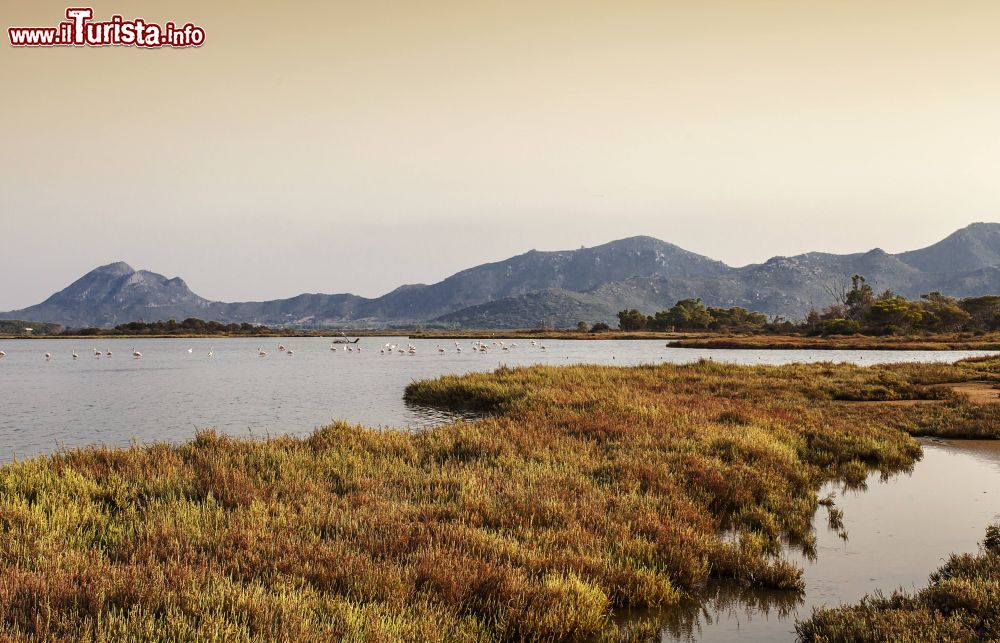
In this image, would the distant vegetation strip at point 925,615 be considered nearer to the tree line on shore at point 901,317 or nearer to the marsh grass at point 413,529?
the marsh grass at point 413,529

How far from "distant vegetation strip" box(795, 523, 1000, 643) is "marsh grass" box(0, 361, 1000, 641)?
1313 mm

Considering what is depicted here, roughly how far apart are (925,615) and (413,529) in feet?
18.4

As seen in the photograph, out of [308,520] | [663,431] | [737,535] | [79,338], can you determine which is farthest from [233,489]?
[79,338]

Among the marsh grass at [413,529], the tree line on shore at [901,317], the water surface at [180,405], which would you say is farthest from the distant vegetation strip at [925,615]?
the tree line on shore at [901,317]

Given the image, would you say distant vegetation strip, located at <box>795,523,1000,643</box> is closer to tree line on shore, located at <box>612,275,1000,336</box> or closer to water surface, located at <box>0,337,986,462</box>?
water surface, located at <box>0,337,986,462</box>

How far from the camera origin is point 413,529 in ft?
27.1

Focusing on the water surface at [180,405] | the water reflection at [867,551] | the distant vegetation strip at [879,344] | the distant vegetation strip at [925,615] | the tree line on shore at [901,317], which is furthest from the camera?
the tree line on shore at [901,317]

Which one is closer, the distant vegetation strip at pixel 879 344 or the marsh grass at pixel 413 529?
the marsh grass at pixel 413 529

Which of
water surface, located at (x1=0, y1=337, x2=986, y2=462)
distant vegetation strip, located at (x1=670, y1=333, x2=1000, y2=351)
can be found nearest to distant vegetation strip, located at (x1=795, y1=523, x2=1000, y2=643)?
water surface, located at (x1=0, y1=337, x2=986, y2=462)

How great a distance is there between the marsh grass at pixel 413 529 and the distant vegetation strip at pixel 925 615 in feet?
4.31

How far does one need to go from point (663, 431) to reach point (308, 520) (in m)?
10.2

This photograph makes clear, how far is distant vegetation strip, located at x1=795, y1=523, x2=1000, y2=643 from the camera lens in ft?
19.5

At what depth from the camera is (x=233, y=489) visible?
9969mm

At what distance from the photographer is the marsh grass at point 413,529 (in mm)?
5750
